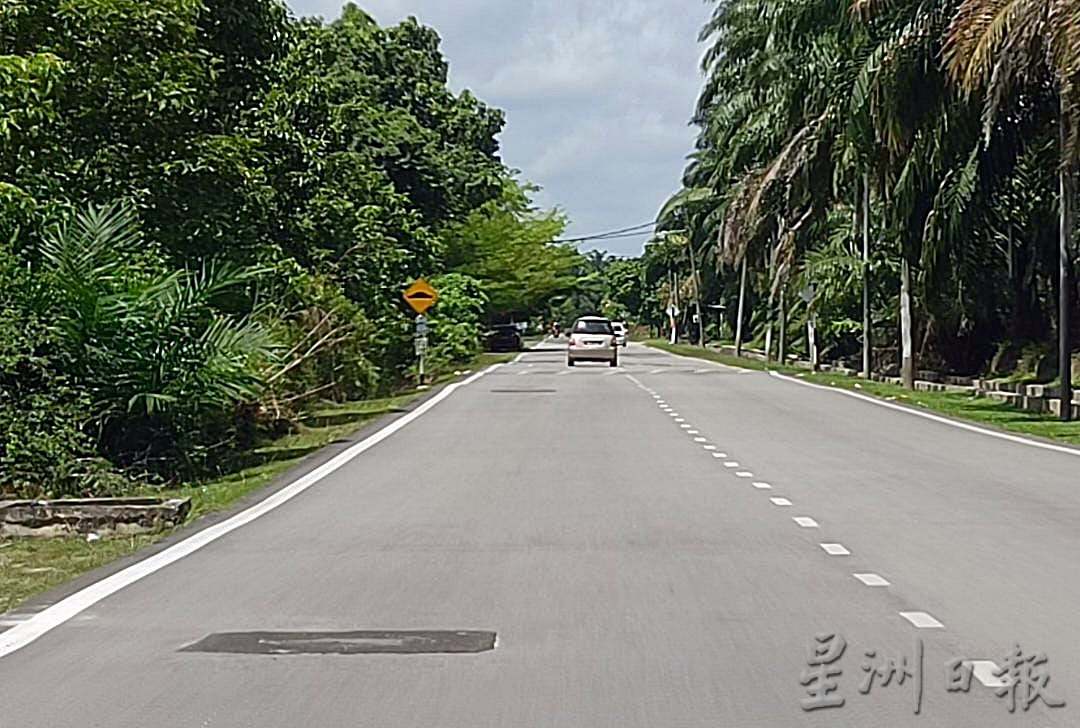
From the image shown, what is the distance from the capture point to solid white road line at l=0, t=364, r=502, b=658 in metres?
8.72

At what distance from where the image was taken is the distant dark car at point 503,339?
261ft

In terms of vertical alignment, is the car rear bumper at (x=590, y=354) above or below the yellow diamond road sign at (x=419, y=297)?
below

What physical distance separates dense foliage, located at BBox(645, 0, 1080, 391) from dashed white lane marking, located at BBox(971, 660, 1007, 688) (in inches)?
573

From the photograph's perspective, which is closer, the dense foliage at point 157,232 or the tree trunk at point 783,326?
the dense foliage at point 157,232

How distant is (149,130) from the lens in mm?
20141

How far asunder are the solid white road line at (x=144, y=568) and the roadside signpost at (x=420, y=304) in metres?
19.5

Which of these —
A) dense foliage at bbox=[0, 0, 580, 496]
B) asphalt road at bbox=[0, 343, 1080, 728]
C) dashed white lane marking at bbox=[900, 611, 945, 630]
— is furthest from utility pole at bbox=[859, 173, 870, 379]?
dashed white lane marking at bbox=[900, 611, 945, 630]

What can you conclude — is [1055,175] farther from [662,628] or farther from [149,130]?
[662,628]

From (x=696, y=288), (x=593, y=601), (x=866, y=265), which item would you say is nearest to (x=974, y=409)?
(x=866, y=265)

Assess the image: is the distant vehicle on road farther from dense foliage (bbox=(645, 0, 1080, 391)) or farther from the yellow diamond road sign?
the yellow diamond road sign

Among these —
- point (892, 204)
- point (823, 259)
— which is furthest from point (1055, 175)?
point (823, 259)

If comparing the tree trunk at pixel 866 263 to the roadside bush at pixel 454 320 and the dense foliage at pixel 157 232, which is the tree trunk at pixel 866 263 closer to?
the roadside bush at pixel 454 320

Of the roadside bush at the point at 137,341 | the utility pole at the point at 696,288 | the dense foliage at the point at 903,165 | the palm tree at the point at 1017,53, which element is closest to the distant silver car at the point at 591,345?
the dense foliage at the point at 903,165

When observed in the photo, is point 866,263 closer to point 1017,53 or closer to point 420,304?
point 420,304
